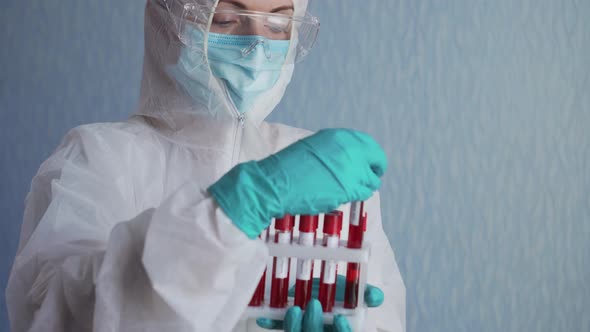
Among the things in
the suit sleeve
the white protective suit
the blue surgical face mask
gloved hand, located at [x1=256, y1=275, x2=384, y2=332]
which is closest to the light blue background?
the white protective suit

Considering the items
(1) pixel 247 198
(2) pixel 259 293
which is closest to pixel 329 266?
(2) pixel 259 293

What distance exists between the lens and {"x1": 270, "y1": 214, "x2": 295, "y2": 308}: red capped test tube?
1.10 meters

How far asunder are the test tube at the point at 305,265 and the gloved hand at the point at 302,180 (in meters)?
0.09

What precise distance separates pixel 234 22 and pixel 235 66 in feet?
0.30

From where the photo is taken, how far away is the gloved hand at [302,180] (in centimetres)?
93

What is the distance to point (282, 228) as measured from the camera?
1.10 metres

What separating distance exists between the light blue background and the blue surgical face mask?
0.84m

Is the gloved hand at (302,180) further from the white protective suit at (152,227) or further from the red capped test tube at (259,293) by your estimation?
the red capped test tube at (259,293)

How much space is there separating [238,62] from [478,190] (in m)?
1.24

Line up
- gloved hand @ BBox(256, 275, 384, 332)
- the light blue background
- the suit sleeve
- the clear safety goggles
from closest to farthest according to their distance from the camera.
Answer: the suit sleeve
gloved hand @ BBox(256, 275, 384, 332)
the clear safety goggles
the light blue background

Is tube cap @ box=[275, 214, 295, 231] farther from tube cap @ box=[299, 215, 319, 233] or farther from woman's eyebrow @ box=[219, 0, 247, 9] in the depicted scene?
woman's eyebrow @ box=[219, 0, 247, 9]

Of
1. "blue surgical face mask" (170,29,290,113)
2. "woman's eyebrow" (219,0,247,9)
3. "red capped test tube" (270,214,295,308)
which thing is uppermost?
"woman's eyebrow" (219,0,247,9)

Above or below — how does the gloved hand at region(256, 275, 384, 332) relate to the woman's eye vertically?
below

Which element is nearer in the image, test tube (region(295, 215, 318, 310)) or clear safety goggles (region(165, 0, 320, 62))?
test tube (region(295, 215, 318, 310))
